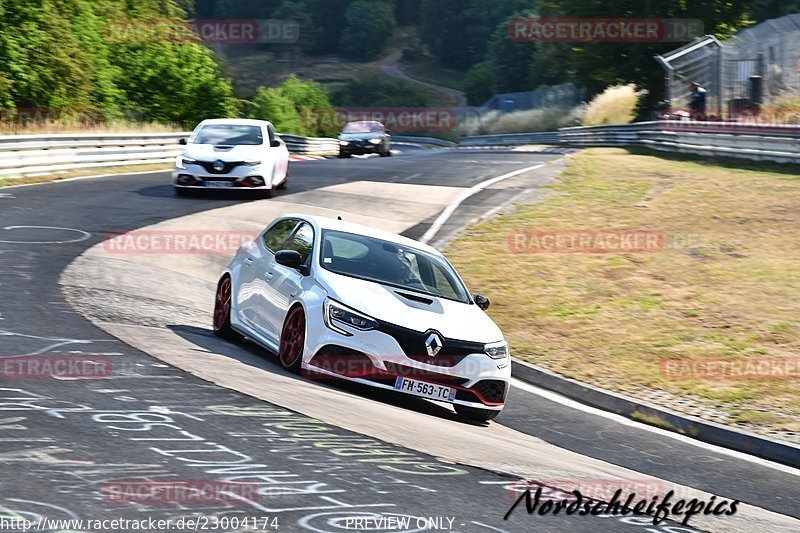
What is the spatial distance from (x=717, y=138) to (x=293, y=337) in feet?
79.9

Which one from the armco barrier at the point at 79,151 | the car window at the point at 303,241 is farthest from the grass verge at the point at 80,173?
the car window at the point at 303,241

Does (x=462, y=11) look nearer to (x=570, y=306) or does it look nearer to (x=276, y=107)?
(x=276, y=107)

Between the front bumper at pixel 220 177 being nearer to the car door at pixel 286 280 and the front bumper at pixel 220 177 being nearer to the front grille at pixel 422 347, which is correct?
the car door at pixel 286 280

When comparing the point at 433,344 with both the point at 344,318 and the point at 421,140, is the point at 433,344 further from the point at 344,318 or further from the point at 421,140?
the point at 421,140

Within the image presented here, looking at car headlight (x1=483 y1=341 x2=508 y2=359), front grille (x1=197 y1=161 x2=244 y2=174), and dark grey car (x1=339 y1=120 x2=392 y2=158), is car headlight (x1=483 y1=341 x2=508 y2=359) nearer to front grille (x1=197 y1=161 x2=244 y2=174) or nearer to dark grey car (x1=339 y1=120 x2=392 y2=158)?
front grille (x1=197 y1=161 x2=244 y2=174)

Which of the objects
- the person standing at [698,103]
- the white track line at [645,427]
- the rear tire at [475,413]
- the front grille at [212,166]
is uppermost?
the person standing at [698,103]

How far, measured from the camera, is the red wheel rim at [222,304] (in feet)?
36.6

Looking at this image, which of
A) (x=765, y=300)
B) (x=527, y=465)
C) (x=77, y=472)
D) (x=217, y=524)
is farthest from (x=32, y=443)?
(x=765, y=300)

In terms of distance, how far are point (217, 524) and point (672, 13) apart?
5020 centimetres

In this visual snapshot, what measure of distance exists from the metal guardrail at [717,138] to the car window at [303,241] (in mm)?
19823

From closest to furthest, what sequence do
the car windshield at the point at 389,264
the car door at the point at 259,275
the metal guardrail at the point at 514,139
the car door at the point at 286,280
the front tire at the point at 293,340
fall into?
the front tire at the point at 293,340 < the car door at the point at 286,280 < the car windshield at the point at 389,264 < the car door at the point at 259,275 < the metal guardrail at the point at 514,139

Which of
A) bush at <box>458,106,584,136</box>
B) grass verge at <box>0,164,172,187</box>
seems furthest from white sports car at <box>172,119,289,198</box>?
bush at <box>458,106,584,136</box>

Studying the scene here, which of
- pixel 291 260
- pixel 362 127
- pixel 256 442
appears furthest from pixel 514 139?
pixel 256 442

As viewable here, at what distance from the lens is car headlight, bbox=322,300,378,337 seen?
353 inches
